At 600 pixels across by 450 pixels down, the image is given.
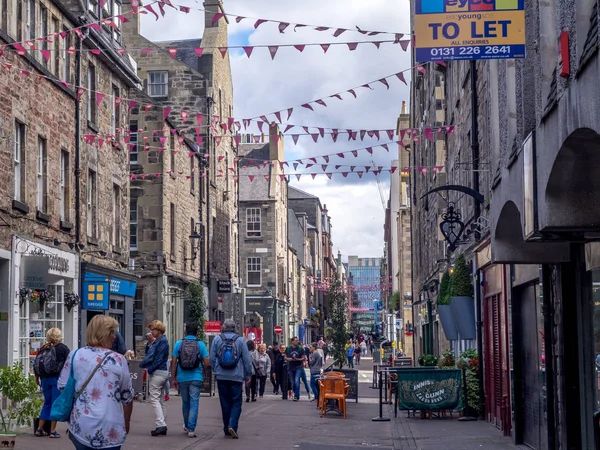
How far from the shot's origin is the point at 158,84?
141 ft

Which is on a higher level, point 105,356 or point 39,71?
point 39,71

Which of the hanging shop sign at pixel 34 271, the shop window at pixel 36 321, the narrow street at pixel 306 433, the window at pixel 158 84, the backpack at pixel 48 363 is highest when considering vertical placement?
the window at pixel 158 84

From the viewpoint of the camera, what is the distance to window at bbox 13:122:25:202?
20.1 m

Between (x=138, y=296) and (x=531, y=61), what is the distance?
2597 cm

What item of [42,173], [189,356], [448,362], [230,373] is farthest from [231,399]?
[42,173]

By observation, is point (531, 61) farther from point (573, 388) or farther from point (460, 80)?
point (460, 80)

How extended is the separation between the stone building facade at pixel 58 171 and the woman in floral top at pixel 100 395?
996 cm

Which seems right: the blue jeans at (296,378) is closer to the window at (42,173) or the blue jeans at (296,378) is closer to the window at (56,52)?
the window at (42,173)

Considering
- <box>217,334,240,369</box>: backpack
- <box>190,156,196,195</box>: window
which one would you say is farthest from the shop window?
<box>190,156,196,195</box>: window

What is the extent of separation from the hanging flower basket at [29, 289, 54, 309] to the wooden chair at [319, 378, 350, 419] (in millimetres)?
5979

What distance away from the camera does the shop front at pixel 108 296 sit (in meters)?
24.7

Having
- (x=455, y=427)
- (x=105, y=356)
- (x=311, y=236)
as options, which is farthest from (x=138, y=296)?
(x=311, y=236)

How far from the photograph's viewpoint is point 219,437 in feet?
48.1

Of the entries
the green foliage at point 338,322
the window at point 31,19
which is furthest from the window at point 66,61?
the green foliage at point 338,322
